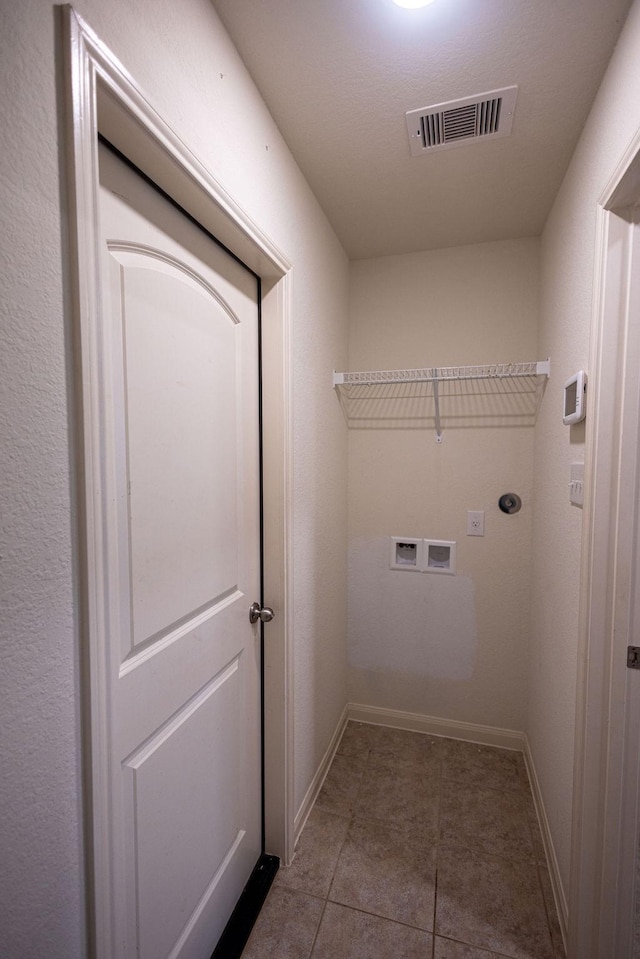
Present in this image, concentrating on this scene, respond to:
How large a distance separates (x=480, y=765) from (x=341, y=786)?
0.69m

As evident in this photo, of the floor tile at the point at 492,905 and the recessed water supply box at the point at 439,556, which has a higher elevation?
the recessed water supply box at the point at 439,556

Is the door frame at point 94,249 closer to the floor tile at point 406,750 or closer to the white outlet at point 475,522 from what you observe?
the floor tile at point 406,750

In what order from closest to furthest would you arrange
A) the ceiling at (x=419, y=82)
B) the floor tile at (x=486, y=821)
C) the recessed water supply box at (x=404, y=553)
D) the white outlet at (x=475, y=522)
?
the ceiling at (x=419, y=82)
the floor tile at (x=486, y=821)
the white outlet at (x=475, y=522)
the recessed water supply box at (x=404, y=553)

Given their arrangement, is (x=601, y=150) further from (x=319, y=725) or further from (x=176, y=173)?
(x=319, y=725)

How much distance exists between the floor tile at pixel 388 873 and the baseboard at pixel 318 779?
0.62 ft

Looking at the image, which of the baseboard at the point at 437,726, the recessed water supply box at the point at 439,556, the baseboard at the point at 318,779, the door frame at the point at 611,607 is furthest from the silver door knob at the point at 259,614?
the baseboard at the point at 437,726

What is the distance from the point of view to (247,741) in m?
1.40

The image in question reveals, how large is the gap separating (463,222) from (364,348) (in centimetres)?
71

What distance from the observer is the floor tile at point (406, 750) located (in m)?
2.03

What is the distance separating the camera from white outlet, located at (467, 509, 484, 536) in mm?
2139

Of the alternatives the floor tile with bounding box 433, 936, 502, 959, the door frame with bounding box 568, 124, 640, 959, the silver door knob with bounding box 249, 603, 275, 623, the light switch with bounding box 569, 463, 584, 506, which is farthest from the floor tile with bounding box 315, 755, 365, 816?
the light switch with bounding box 569, 463, 584, 506

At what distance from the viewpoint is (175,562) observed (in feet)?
3.40

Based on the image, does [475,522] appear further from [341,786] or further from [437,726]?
[341,786]

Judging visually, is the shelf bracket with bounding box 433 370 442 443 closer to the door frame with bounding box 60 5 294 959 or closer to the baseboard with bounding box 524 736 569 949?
the door frame with bounding box 60 5 294 959
